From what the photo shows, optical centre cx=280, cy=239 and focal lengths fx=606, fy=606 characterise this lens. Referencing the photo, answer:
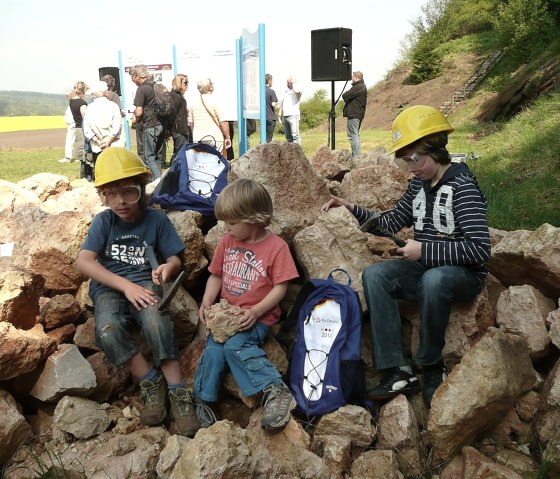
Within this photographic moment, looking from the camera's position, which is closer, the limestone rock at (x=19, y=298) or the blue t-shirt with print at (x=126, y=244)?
the limestone rock at (x=19, y=298)

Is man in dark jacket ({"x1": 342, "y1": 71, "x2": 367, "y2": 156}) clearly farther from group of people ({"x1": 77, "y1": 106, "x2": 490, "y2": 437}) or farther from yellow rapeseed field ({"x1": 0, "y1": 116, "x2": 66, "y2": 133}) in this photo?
yellow rapeseed field ({"x1": 0, "y1": 116, "x2": 66, "y2": 133})

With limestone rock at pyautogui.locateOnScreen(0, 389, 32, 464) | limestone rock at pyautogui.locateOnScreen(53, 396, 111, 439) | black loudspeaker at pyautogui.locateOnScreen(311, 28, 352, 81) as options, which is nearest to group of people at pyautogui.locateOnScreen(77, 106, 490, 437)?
limestone rock at pyautogui.locateOnScreen(53, 396, 111, 439)

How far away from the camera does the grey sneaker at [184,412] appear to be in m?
2.76

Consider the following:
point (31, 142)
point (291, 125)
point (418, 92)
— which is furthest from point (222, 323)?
point (418, 92)

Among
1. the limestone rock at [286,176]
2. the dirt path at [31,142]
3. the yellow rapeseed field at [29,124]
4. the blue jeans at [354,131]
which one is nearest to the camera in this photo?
the limestone rock at [286,176]

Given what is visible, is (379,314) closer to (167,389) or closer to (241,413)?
(241,413)

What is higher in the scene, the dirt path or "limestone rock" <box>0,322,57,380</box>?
the dirt path

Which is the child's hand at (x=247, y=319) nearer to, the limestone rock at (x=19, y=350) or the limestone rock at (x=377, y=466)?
the limestone rock at (x=377, y=466)

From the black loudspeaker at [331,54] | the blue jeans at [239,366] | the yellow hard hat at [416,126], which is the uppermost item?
the black loudspeaker at [331,54]

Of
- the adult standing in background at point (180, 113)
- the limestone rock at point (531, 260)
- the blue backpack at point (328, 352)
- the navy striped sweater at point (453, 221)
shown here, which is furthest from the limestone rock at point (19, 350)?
the adult standing in background at point (180, 113)

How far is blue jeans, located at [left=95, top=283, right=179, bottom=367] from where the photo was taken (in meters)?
2.89

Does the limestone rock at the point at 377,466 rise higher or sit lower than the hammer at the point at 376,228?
lower

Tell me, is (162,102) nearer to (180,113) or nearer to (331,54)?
(180,113)

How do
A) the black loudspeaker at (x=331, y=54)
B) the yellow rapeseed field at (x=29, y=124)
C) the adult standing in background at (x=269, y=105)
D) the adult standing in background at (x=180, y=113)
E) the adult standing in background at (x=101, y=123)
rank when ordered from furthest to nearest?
the yellow rapeseed field at (x=29, y=124) < the adult standing in background at (x=269, y=105) < the black loudspeaker at (x=331, y=54) < the adult standing in background at (x=180, y=113) < the adult standing in background at (x=101, y=123)
